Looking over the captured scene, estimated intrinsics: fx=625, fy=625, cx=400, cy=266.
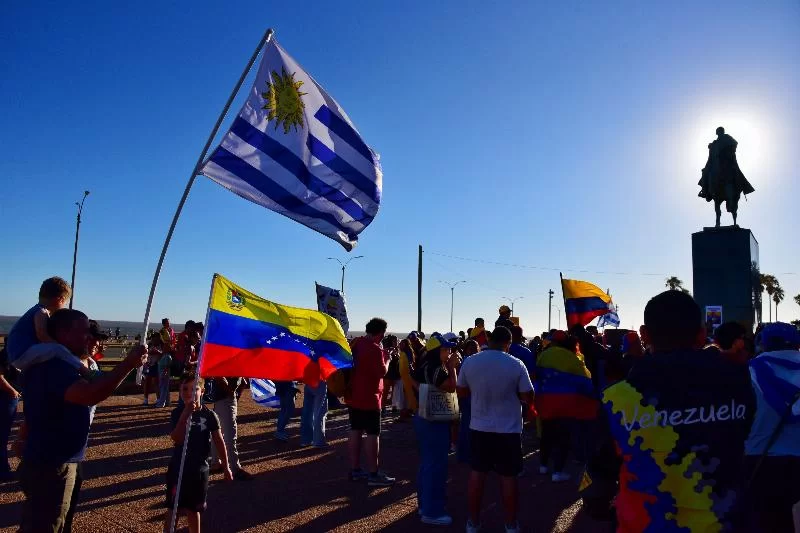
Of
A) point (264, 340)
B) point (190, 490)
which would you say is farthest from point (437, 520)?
point (264, 340)

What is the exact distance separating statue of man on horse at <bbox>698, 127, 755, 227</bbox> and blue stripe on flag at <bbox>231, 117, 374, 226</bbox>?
17.2 metres

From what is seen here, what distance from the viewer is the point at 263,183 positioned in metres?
5.91

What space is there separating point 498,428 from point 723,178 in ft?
60.1

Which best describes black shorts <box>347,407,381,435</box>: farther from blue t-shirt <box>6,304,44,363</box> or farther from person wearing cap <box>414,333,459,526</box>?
blue t-shirt <box>6,304,44,363</box>

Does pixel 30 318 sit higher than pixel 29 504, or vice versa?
pixel 30 318

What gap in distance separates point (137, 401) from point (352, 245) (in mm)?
10868

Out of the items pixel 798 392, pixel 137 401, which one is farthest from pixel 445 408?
pixel 137 401

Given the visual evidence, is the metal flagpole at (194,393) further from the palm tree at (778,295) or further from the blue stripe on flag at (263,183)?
the palm tree at (778,295)

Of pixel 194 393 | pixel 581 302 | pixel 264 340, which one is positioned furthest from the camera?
pixel 581 302

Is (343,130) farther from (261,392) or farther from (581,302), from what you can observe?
(581,302)

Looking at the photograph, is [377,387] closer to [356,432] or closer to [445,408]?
[356,432]

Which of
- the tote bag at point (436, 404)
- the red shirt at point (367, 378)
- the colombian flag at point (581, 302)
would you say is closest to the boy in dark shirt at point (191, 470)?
the tote bag at point (436, 404)

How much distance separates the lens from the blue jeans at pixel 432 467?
19.7ft

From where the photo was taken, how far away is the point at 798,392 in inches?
151
